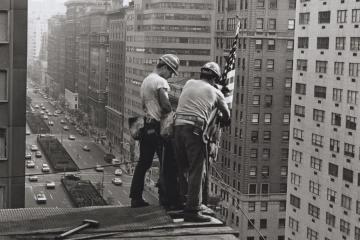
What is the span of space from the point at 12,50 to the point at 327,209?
3482cm

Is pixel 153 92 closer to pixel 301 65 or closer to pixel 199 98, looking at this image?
pixel 199 98

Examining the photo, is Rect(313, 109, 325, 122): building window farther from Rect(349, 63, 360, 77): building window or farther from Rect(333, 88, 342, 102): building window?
Rect(349, 63, 360, 77): building window

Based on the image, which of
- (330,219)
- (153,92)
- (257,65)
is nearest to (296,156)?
(330,219)

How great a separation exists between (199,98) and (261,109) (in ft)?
236

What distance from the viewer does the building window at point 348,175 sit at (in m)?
55.3

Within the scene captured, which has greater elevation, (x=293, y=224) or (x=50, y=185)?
(x=293, y=224)

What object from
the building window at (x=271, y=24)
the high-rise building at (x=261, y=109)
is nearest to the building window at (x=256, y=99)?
the high-rise building at (x=261, y=109)

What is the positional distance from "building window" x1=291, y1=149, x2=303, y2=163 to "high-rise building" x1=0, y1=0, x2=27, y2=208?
124 ft

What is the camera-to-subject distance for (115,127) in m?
133

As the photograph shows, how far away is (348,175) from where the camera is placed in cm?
5578

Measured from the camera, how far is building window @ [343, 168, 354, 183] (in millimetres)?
55256

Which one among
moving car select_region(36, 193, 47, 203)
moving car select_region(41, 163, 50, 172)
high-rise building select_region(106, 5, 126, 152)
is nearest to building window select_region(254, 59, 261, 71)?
moving car select_region(36, 193, 47, 203)

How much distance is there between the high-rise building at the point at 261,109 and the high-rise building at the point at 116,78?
4199 centimetres

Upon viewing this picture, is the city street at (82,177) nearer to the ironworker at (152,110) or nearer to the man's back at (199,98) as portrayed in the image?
the ironworker at (152,110)
